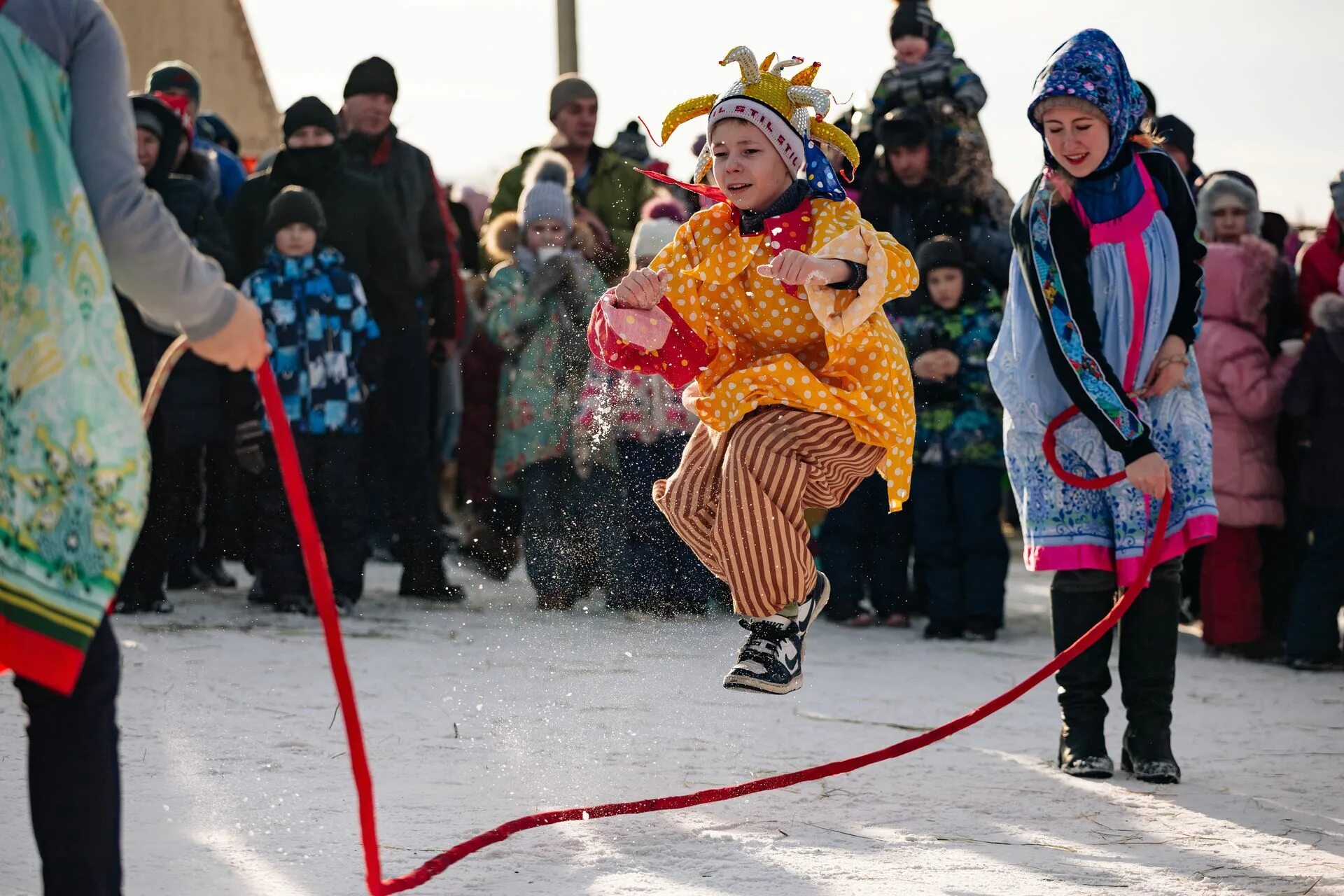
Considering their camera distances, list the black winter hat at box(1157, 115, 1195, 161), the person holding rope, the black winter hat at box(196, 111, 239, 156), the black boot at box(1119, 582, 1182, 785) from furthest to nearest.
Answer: the black winter hat at box(196, 111, 239, 156) < the black winter hat at box(1157, 115, 1195, 161) < the black boot at box(1119, 582, 1182, 785) < the person holding rope

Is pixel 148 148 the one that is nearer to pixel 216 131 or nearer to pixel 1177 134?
pixel 216 131

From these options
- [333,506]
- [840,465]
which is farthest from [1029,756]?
[333,506]

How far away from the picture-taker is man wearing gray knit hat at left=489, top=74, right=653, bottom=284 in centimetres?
866

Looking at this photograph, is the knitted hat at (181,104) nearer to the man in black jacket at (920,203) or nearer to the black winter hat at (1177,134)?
the man in black jacket at (920,203)

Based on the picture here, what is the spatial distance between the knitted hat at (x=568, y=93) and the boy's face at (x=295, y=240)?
1.72 metres

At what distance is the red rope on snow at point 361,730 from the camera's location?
10.5ft

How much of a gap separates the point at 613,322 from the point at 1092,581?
1801 millimetres

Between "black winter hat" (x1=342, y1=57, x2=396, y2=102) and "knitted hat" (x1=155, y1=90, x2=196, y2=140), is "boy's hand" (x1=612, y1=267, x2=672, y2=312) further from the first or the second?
"knitted hat" (x1=155, y1=90, x2=196, y2=140)

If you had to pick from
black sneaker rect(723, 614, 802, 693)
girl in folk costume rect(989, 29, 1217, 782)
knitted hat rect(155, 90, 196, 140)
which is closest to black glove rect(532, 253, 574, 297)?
knitted hat rect(155, 90, 196, 140)

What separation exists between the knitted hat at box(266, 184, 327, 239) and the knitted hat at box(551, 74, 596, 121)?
5.37 ft

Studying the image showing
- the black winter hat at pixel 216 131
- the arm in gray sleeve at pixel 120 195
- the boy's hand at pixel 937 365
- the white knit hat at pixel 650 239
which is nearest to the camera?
the arm in gray sleeve at pixel 120 195

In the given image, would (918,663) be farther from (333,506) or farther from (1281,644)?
(333,506)

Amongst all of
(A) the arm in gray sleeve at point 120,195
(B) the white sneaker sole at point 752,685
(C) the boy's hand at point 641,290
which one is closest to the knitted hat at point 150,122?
(C) the boy's hand at point 641,290

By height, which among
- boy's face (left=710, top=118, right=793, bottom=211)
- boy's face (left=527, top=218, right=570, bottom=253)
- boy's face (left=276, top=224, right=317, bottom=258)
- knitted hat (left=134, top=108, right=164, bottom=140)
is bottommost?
boy's face (left=710, top=118, right=793, bottom=211)
